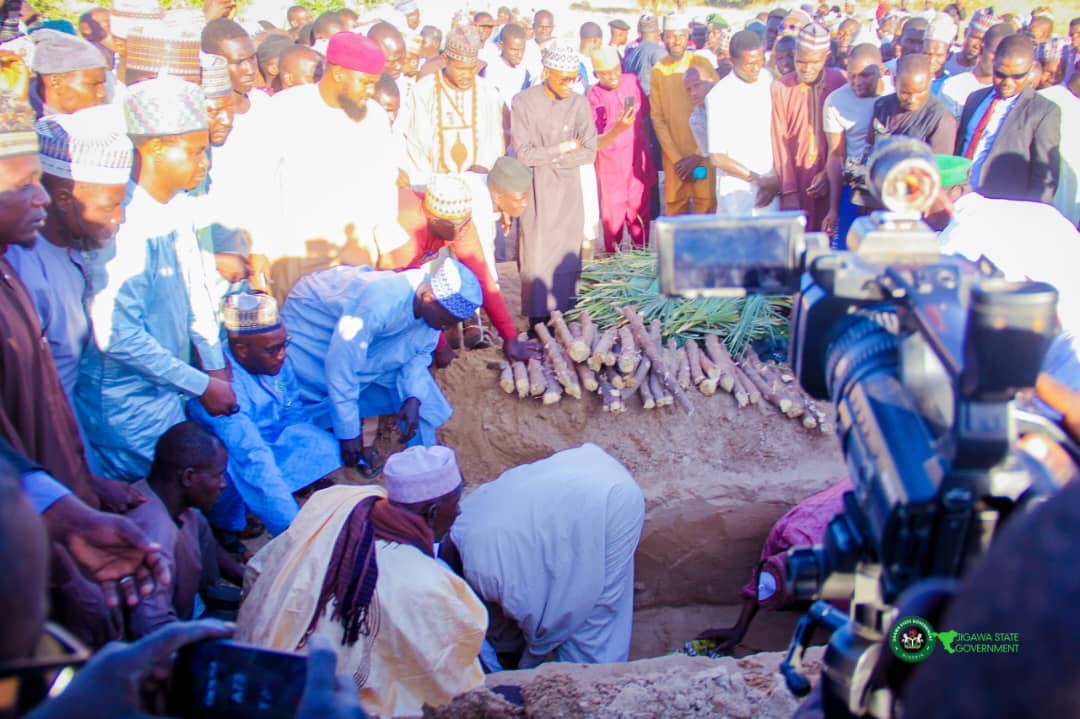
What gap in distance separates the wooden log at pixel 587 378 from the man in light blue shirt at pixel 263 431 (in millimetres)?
1416

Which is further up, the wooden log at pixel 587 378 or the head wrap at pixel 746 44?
the head wrap at pixel 746 44

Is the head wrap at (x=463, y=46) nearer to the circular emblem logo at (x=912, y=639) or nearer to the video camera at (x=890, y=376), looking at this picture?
the video camera at (x=890, y=376)

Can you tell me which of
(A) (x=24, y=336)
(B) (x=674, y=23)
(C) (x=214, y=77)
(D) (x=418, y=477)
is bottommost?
(D) (x=418, y=477)

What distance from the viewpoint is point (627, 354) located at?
4.64 m

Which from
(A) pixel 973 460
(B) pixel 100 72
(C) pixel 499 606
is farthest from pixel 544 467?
(B) pixel 100 72

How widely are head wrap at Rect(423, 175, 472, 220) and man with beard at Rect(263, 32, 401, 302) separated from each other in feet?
1.33

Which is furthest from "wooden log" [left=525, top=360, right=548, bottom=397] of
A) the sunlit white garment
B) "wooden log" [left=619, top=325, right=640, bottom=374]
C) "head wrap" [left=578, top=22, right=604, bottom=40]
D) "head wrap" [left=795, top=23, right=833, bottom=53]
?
"head wrap" [left=578, top=22, right=604, bottom=40]

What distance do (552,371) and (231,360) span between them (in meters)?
1.78

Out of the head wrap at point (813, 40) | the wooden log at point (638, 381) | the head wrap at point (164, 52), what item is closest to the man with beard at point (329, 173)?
the head wrap at point (164, 52)

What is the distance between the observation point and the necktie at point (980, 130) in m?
5.12

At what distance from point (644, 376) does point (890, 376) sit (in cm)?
349

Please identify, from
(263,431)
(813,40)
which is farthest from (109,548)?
(813,40)

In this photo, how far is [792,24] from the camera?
358 inches

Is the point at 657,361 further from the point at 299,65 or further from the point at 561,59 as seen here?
the point at 299,65
